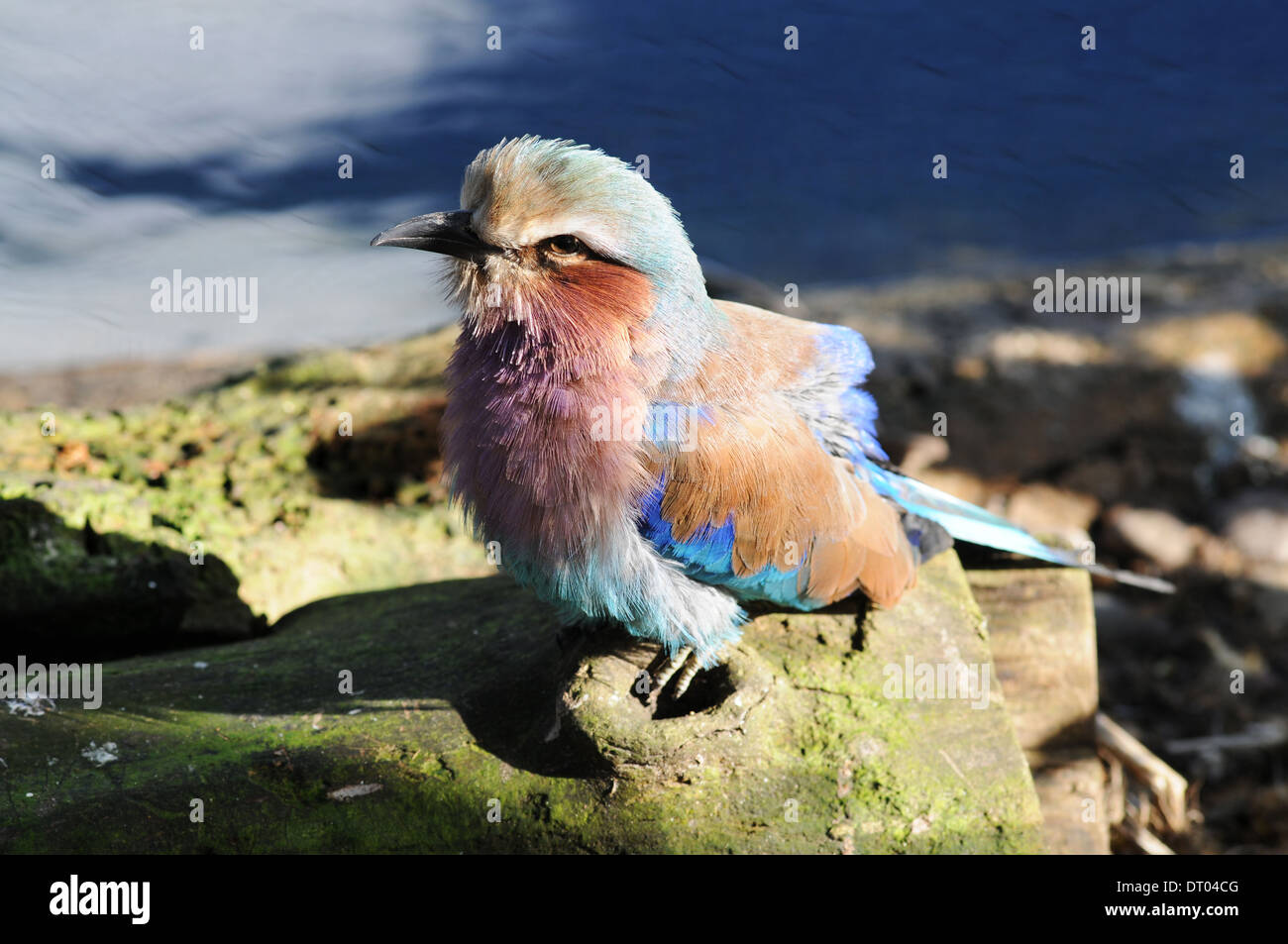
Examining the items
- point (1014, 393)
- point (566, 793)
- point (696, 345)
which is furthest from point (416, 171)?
point (1014, 393)

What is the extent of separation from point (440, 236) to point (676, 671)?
158cm

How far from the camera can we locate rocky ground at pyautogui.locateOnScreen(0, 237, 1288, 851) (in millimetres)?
4234

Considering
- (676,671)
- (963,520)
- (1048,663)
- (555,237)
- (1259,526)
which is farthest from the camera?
(1259,526)

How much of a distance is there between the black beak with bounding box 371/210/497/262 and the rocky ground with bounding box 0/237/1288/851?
5.11 feet

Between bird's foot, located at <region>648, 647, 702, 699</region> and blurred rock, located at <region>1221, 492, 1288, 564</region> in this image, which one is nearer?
bird's foot, located at <region>648, 647, 702, 699</region>

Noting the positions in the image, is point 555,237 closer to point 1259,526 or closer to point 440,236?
point 440,236

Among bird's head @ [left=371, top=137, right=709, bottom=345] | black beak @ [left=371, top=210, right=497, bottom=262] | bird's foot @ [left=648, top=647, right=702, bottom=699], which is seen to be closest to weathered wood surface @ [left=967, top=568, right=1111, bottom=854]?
bird's foot @ [left=648, top=647, right=702, bottom=699]

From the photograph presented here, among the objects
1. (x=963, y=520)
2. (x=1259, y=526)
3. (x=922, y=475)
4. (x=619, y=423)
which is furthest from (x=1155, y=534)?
(x=619, y=423)

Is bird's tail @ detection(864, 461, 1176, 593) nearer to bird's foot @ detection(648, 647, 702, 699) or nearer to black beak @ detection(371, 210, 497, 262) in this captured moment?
bird's foot @ detection(648, 647, 702, 699)

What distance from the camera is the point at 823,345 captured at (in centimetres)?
375

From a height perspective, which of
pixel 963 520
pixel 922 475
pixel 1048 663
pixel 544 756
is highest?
pixel 922 475

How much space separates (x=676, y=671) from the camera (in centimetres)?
354

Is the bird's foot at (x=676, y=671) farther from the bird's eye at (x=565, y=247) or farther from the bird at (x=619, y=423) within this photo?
the bird's eye at (x=565, y=247)

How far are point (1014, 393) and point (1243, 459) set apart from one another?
4.65 feet
